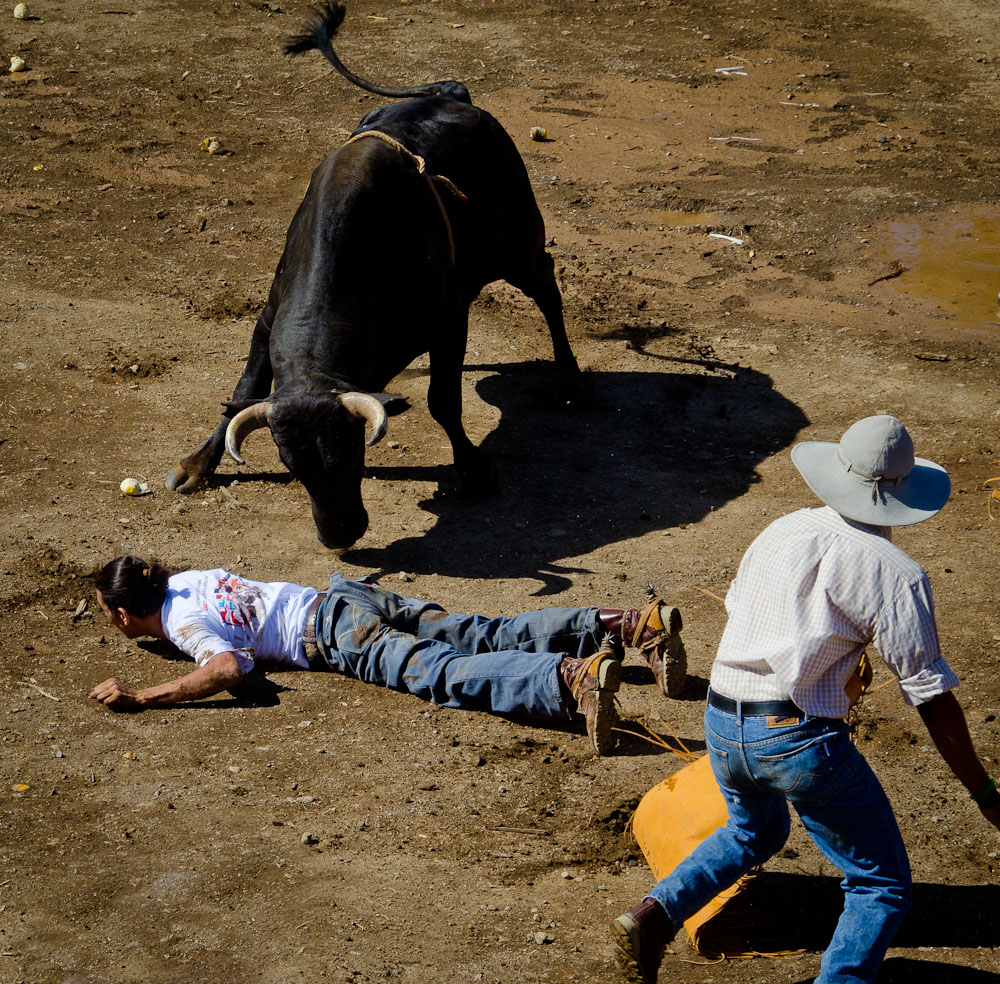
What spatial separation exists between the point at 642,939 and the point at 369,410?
10.8 ft

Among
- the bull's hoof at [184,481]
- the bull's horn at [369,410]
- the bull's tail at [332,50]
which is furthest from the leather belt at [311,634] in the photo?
the bull's tail at [332,50]

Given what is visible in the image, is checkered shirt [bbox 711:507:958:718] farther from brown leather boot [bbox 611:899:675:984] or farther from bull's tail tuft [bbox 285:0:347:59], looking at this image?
bull's tail tuft [bbox 285:0:347:59]

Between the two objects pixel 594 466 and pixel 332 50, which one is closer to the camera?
pixel 594 466

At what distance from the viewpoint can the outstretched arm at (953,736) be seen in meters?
3.25

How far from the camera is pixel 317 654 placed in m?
5.53

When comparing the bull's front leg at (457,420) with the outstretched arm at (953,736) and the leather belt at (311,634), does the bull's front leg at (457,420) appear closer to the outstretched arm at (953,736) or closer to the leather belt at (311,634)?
the leather belt at (311,634)

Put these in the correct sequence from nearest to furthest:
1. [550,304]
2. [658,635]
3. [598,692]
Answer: [598,692] < [658,635] < [550,304]

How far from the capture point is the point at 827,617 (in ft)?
10.7

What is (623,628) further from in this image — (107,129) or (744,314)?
(107,129)

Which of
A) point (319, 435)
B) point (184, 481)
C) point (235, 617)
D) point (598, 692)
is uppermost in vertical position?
point (319, 435)

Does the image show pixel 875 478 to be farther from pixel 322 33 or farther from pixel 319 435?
pixel 322 33

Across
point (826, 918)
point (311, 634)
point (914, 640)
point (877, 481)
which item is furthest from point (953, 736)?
point (311, 634)

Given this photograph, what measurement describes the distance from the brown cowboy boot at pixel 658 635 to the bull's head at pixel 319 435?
1747mm

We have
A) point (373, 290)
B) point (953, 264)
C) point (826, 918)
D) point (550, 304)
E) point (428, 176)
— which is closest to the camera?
point (826, 918)
